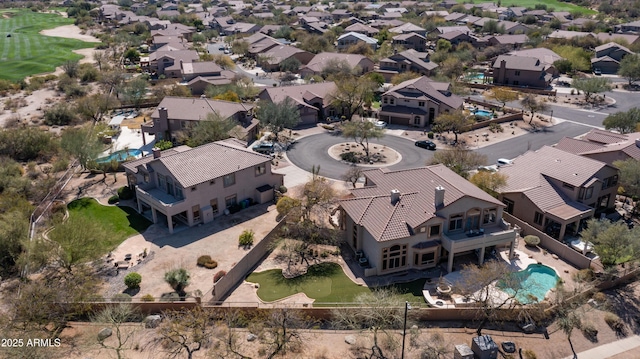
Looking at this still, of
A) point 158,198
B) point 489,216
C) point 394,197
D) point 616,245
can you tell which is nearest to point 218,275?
point 158,198

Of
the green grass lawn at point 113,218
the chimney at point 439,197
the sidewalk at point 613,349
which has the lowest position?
the sidewalk at point 613,349

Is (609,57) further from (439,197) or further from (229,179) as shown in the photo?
(229,179)

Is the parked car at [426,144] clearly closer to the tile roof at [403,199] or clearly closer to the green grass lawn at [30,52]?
the tile roof at [403,199]

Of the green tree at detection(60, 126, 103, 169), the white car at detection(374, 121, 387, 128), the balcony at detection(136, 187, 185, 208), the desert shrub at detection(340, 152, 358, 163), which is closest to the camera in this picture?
the balcony at detection(136, 187, 185, 208)

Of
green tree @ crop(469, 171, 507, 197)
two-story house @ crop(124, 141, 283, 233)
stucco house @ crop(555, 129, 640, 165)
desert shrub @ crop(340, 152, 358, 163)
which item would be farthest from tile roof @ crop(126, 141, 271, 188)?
stucco house @ crop(555, 129, 640, 165)

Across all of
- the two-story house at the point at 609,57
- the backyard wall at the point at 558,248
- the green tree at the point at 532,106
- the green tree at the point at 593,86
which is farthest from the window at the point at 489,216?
the two-story house at the point at 609,57

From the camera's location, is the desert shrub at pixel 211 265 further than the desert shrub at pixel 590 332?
Yes

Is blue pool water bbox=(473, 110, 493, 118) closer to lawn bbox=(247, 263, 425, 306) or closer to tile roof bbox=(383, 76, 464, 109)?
tile roof bbox=(383, 76, 464, 109)

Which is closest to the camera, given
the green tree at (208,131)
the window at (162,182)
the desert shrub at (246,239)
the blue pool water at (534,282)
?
the blue pool water at (534,282)
